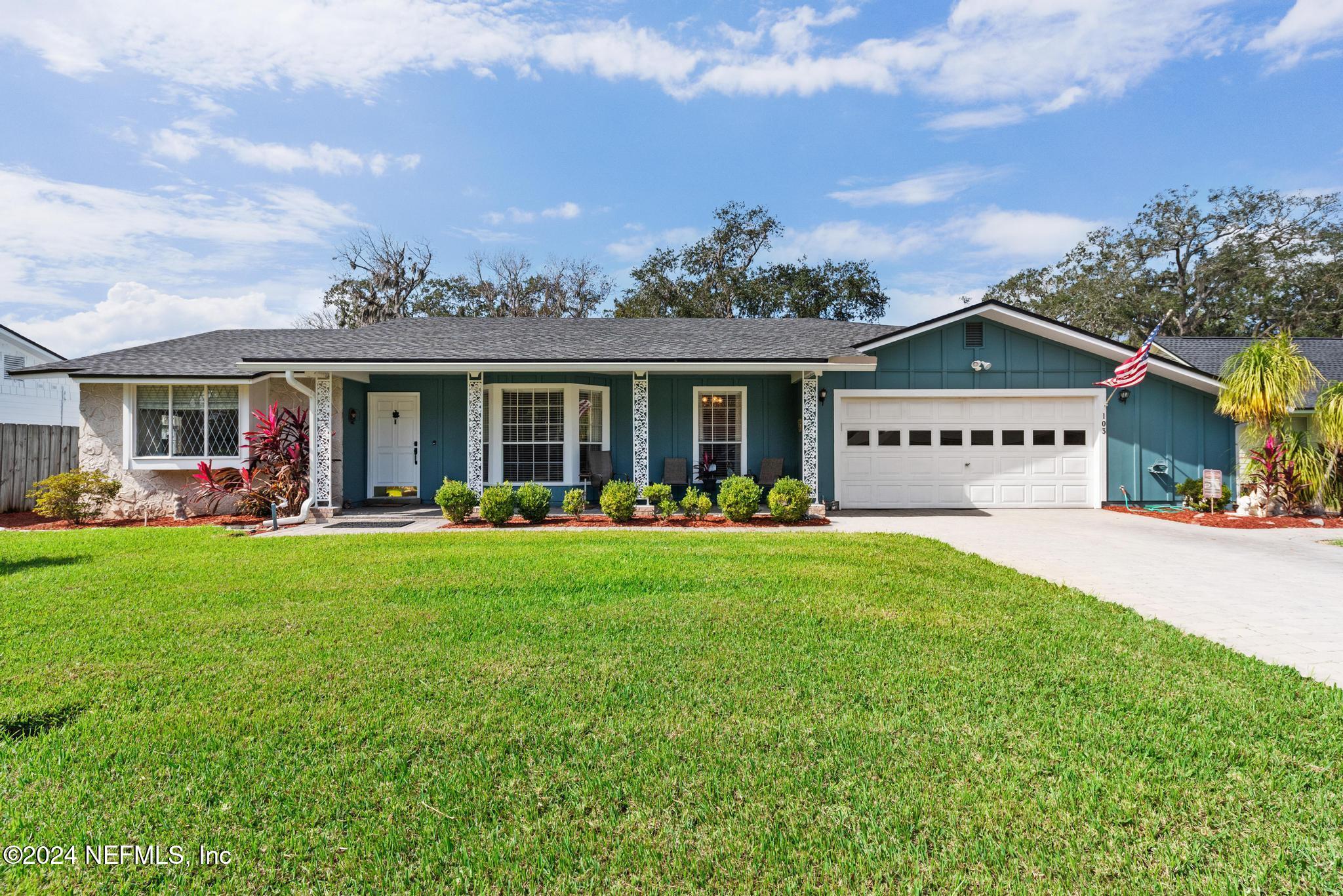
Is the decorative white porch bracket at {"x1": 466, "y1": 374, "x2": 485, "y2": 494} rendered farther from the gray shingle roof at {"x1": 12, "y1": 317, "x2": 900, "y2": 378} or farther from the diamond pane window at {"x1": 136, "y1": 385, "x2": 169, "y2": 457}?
the diamond pane window at {"x1": 136, "y1": 385, "x2": 169, "y2": 457}

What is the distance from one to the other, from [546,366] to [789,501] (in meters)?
4.61

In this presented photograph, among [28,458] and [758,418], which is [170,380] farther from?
[758,418]

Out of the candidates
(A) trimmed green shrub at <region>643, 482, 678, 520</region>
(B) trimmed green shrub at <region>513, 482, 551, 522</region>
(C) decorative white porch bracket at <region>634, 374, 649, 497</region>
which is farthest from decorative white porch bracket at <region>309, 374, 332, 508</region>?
(A) trimmed green shrub at <region>643, 482, 678, 520</region>

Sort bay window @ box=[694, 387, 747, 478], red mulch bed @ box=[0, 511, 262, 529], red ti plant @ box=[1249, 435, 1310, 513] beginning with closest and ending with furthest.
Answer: red mulch bed @ box=[0, 511, 262, 529], red ti plant @ box=[1249, 435, 1310, 513], bay window @ box=[694, 387, 747, 478]

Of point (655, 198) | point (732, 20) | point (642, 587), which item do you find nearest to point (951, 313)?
point (732, 20)

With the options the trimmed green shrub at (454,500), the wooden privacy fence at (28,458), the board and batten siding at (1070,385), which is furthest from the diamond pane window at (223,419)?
the board and batten siding at (1070,385)

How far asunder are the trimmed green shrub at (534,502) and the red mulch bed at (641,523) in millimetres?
153

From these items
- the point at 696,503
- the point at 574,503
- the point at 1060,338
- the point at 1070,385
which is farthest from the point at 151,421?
the point at 1070,385

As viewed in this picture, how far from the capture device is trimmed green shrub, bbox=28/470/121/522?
1027 centimetres

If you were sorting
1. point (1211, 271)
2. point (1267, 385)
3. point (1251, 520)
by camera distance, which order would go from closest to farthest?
point (1251, 520)
point (1267, 385)
point (1211, 271)

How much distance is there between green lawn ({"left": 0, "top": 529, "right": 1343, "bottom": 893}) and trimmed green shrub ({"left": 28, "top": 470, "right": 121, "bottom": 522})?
6.88 metres

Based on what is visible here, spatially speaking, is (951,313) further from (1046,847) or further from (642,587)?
(1046,847)

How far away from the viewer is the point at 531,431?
38.6 feet

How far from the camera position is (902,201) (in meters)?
21.0
